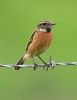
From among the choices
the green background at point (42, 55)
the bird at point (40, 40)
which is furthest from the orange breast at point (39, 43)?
the green background at point (42, 55)

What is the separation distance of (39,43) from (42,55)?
13.5 ft

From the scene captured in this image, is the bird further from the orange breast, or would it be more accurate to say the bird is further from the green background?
the green background

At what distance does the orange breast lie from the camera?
13.3 m

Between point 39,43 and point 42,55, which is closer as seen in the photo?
point 39,43

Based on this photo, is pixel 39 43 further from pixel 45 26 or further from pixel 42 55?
pixel 42 55

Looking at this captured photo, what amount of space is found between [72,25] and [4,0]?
11.5 feet

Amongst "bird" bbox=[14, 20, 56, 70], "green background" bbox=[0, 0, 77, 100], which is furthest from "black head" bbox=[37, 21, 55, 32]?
"green background" bbox=[0, 0, 77, 100]

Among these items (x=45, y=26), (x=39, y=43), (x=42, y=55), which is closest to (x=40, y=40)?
(x=39, y=43)

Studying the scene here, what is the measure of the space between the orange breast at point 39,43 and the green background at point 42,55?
1.65 metres

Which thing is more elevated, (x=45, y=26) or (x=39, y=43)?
(x=45, y=26)

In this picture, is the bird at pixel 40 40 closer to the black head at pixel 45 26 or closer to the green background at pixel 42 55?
the black head at pixel 45 26

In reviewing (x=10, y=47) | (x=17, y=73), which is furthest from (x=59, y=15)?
(x=17, y=73)

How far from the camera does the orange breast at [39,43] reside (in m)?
13.3

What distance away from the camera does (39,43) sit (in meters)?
13.3
